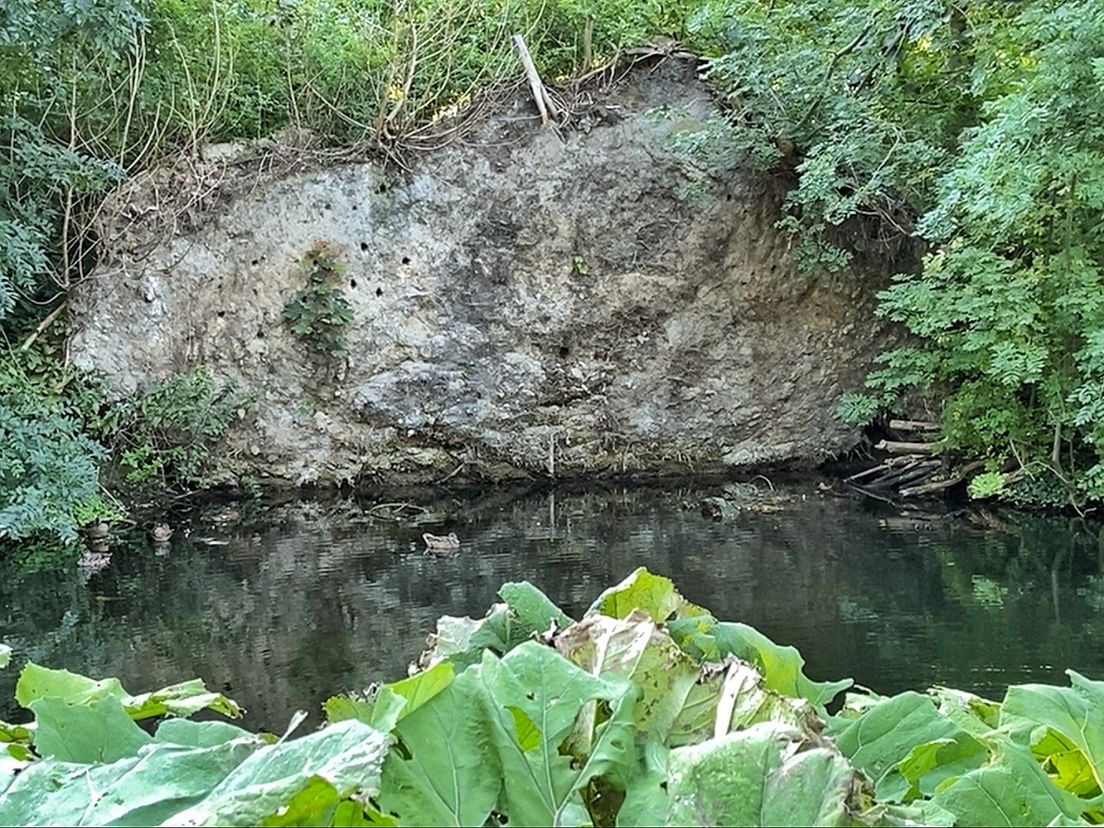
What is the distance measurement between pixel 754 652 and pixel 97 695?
399 mm

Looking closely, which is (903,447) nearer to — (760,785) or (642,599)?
(642,599)

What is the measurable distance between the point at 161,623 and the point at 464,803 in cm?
334

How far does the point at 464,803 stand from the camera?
37cm

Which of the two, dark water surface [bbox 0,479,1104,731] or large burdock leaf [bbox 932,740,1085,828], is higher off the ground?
large burdock leaf [bbox 932,740,1085,828]

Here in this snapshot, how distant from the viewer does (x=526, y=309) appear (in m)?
6.05

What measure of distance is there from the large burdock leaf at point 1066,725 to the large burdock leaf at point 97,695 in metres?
0.48

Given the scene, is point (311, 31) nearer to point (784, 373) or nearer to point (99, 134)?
point (99, 134)

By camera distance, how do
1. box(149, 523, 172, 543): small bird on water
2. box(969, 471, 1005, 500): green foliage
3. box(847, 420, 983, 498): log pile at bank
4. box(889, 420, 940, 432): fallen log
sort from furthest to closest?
box(889, 420, 940, 432): fallen log, box(847, 420, 983, 498): log pile at bank, box(969, 471, 1005, 500): green foliage, box(149, 523, 172, 543): small bird on water

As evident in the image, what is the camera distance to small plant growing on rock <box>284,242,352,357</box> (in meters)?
5.71

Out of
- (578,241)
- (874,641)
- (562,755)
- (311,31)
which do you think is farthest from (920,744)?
(311,31)

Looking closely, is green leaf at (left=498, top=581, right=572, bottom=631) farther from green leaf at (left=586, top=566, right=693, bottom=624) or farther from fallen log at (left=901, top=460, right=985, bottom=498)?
fallen log at (left=901, top=460, right=985, bottom=498)

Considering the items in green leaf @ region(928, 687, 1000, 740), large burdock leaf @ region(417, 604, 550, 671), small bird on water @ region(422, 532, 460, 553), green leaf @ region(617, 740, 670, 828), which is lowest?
small bird on water @ region(422, 532, 460, 553)

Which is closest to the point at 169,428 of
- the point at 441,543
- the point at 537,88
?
the point at 441,543

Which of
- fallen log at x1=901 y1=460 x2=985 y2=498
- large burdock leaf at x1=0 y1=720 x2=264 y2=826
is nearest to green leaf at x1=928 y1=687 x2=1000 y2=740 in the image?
large burdock leaf at x1=0 y1=720 x2=264 y2=826
